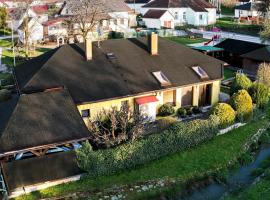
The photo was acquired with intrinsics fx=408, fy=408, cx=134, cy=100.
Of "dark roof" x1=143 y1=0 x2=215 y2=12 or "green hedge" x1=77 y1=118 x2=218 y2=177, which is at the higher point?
"dark roof" x1=143 y1=0 x2=215 y2=12

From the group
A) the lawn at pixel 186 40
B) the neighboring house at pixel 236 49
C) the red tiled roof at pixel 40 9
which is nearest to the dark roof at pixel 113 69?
the neighboring house at pixel 236 49

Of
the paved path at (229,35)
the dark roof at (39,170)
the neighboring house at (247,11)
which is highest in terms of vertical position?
the neighboring house at (247,11)

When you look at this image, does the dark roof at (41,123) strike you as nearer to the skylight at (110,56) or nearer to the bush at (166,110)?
the skylight at (110,56)

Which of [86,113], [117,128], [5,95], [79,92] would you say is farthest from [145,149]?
[5,95]

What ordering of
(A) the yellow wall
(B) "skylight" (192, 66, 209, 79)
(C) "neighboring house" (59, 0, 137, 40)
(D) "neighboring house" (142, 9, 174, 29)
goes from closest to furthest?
(A) the yellow wall < (B) "skylight" (192, 66, 209, 79) < (C) "neighboring house" (59, 0, 137, 40) < (D) "neighboring house" (142, 9, 174, 29)

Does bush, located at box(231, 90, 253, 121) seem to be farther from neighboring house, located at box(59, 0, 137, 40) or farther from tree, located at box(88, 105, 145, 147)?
neighboring house, located at box(59, 0, 137, 40)

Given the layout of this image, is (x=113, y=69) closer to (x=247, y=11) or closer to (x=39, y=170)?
(x=39, y=170)

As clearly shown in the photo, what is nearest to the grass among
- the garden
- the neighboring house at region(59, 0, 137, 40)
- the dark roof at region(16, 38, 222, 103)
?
the garden
